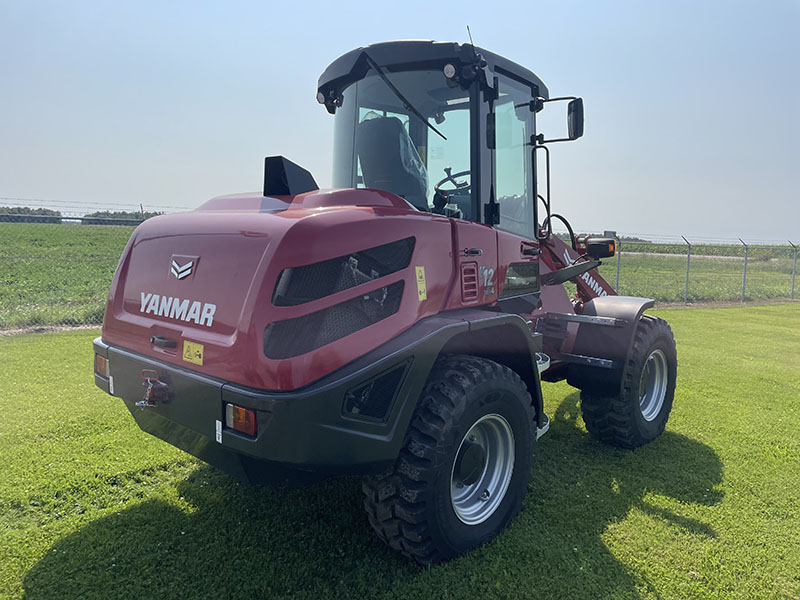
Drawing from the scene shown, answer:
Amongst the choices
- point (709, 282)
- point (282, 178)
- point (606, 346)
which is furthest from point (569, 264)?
point (709, 282)

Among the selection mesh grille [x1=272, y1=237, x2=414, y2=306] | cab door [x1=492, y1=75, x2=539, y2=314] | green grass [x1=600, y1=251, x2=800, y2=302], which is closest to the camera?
mesh grille [x1=272, y1=237, x2=414, y2=306]

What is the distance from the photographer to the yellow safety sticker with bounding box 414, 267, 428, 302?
2.63 m

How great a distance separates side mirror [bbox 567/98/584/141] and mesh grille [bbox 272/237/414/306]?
1721mm

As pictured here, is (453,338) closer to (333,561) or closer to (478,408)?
(478,408)

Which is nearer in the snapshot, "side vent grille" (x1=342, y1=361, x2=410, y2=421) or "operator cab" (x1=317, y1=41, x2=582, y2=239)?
"side vent grille" (x1=342, y1=361, x2=410, y2=421)

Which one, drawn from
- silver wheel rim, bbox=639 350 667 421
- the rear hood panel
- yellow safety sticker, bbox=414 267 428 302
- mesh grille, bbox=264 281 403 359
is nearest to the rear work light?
the rear hood panel

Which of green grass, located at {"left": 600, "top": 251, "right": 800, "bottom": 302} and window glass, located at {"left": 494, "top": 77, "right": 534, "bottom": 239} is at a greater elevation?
window glass, located at {"left": 494, "top": 77, "right": 534, "bottom": 239}

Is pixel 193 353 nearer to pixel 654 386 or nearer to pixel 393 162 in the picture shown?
pixel 393 162

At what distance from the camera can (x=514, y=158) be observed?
3742 mm

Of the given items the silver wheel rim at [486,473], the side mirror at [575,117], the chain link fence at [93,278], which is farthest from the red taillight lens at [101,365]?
the chain link fence at [93,278]

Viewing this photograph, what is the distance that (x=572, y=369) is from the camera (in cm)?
427

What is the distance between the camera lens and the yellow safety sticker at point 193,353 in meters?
2.38

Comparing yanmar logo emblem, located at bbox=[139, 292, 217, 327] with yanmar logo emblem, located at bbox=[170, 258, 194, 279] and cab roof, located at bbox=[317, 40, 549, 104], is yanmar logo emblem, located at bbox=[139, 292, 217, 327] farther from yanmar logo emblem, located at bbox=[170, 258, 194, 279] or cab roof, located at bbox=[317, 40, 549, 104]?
cab roof, located at bbox=[317, 40, 549, 104]

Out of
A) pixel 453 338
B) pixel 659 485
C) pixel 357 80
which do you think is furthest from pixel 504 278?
pixel 659 485
